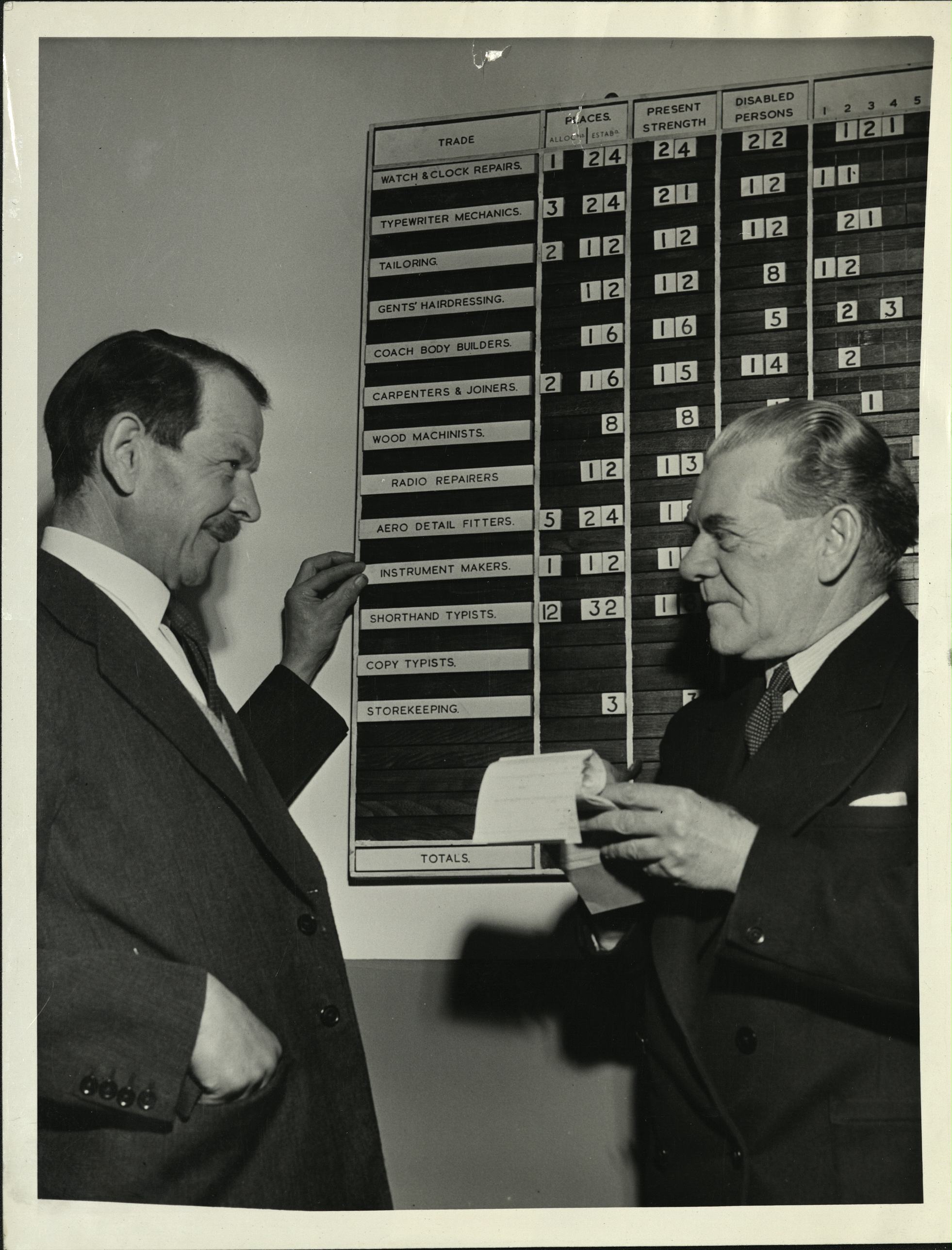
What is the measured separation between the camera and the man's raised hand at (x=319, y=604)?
1.51 metres

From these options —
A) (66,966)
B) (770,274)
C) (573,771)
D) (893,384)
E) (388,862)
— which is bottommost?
(66,966)

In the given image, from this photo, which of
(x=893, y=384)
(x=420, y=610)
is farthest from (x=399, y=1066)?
(x=893, y=384)

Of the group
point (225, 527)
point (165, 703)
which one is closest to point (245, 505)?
point (225, 527)

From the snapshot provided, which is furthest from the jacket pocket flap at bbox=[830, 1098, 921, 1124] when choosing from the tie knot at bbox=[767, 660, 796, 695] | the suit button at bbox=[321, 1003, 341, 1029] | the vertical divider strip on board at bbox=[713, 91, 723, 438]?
the vertical divider strip on board at bbox=[713, 91, 723, 438]

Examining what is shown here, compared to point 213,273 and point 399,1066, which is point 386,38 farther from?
point 399,1066

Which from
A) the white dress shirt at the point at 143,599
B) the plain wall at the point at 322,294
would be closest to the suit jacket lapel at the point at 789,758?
the plain wall at the point at 322,294

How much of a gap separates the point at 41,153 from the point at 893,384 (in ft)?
3.75

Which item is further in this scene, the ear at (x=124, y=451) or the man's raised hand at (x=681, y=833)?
the ear at (x=124, y=451)

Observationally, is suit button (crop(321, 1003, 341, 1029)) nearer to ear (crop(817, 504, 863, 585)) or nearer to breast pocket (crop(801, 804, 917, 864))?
breast pocket (crop(801, 804, 917, 864))

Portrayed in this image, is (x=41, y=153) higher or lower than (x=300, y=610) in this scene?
higher

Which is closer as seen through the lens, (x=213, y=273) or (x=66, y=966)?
(x=66, y=966)

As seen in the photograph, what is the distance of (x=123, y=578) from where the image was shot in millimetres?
1468

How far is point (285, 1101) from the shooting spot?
1.39 meters

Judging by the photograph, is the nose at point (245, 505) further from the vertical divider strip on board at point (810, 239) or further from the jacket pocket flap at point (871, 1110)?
the jacket pocket flap at point (871, 1110)
